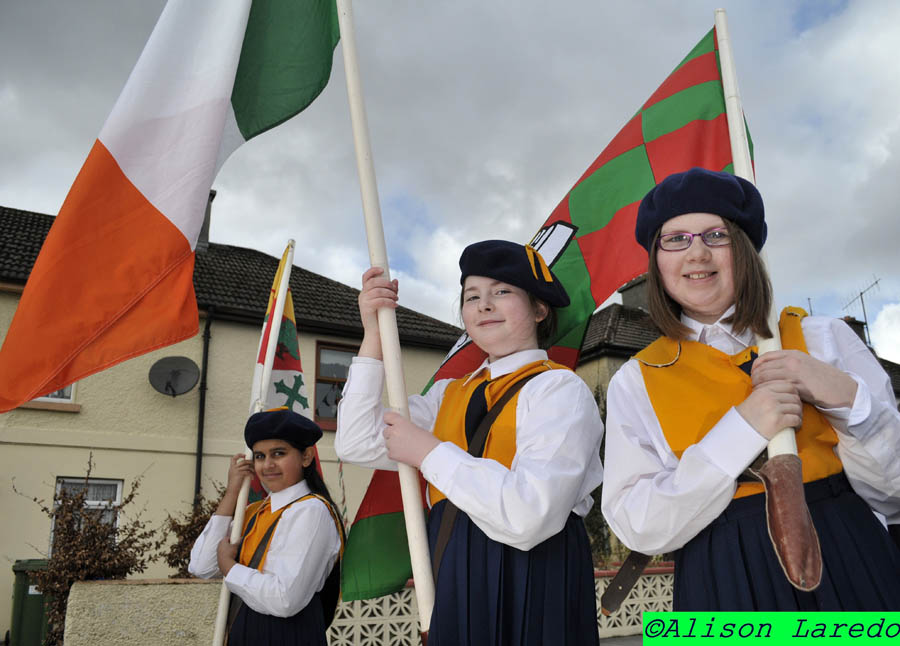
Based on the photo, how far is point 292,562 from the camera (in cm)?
335

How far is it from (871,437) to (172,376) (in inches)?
458

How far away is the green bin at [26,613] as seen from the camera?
26.3 feet

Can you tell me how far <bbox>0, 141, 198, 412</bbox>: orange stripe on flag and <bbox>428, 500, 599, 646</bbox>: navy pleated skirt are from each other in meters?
1.17

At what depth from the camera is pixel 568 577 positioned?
205 centimetres

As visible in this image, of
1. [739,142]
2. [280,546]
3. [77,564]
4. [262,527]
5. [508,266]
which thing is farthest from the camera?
[77,564]

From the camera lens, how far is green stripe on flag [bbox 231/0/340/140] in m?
2.72

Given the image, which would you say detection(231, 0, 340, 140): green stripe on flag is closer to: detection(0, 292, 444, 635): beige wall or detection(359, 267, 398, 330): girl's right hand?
detection(359, 267, 398, 330): girl's right hand

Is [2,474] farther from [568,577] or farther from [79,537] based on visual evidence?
[568,577]

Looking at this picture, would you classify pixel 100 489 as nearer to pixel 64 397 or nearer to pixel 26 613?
pixel 64 397

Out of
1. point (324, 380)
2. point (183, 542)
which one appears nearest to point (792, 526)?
point (183, 542)

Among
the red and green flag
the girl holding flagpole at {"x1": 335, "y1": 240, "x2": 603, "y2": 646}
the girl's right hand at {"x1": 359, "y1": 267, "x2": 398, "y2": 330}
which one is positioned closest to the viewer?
the girl holding flagpole at {"x1": 335, "y1": 240, "x2": 603, "y2": 646}

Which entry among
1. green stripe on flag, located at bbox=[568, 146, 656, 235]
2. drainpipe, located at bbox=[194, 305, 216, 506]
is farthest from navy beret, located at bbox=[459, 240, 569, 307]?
drainpipe, located at bbox=[194, 305, 216, 506]

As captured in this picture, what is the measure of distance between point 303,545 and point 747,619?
92.4 inches

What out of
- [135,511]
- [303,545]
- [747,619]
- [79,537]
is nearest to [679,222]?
[747,619]
